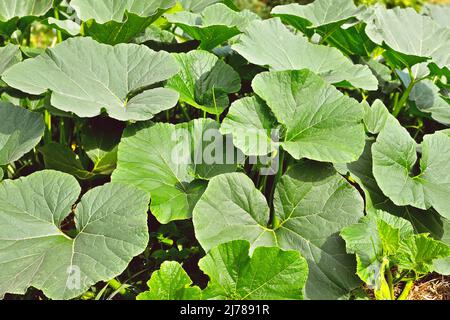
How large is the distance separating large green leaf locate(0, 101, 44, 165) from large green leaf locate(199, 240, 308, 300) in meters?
0.72

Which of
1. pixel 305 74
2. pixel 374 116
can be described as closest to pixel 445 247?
pixel 374 116

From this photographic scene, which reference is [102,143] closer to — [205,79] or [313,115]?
[205,79]

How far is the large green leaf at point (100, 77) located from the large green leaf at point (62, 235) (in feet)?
0.86

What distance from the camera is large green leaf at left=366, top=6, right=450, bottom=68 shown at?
2.03 metres

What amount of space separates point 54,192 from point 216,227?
49 cm

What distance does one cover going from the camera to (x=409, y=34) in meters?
2.14

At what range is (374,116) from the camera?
1833 mm

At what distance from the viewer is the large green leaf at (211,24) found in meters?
1.99

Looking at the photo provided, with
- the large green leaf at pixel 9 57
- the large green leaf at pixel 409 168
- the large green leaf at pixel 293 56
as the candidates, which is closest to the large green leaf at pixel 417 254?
the large green leaf at pixel 409 168

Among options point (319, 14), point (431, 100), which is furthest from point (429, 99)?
point (319, 14)

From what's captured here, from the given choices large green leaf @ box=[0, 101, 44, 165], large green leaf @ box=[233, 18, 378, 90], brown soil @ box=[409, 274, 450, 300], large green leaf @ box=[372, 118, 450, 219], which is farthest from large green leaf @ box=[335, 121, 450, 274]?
large green leaf @ box=[0, 101, 44, 165]

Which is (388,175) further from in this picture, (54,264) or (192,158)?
(54,264)

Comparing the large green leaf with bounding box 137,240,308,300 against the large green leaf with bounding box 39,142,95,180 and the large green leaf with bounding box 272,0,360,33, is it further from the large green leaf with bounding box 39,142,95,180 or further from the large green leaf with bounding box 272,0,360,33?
the large green leaf with bounding box 272,0,360,33

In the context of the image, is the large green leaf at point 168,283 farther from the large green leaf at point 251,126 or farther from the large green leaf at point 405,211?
the large green leaf at point 405,211
